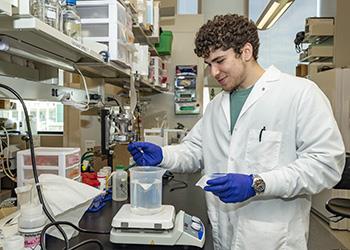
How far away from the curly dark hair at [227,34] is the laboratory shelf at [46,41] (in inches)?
17.9

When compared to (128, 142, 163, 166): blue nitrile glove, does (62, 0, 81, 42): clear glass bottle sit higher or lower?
higher

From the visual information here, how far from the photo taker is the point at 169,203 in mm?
1846

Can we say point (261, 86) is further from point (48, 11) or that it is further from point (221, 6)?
point (221, 6)

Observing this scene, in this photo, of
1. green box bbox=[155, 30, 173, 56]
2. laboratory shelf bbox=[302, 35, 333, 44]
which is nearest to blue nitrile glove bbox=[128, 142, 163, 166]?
green box bbox=[155, 30, 173, 56]

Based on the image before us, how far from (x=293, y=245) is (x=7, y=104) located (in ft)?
9.37

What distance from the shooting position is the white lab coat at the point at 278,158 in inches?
50.3

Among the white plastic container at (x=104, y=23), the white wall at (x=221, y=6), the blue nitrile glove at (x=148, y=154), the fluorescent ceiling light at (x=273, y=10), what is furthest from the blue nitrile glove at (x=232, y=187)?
the white wall at (x=221, y=6)

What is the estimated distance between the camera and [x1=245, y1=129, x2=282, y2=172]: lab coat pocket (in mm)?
1366

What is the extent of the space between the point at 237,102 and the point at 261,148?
260mm

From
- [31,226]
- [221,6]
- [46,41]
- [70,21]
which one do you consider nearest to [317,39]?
[221,6]

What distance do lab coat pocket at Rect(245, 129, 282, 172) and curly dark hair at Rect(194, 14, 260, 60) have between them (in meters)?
0.34

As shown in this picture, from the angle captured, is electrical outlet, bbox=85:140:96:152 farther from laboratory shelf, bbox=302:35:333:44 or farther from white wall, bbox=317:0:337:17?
white wall, bbox=317:0:337:17

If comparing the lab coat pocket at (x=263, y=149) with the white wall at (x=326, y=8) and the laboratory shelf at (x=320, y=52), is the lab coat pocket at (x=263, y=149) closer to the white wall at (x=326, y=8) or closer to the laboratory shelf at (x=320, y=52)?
the laboratory shelf at (x=320, y=52)

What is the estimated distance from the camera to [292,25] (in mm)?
5672
